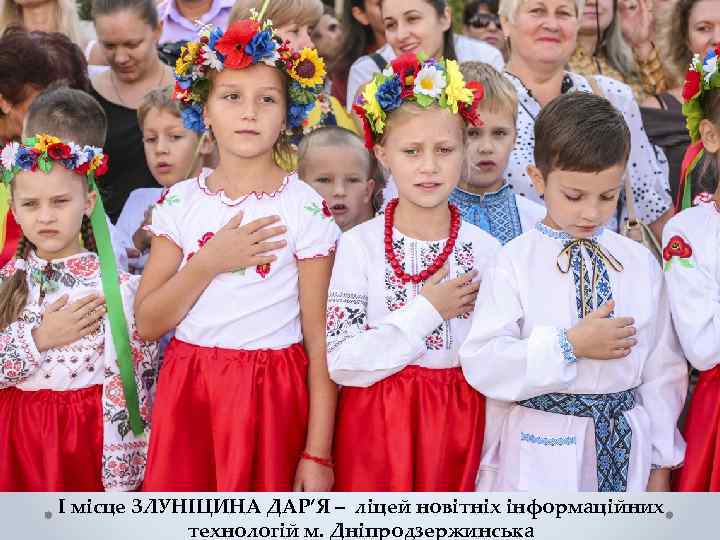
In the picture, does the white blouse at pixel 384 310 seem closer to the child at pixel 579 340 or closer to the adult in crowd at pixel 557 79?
the child at pixel 579 340

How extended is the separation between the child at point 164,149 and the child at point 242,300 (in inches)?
45.1

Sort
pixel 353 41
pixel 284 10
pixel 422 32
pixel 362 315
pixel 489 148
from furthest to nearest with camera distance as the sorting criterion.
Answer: pixel 353 41, pixel 422 32, pixel 284 10, pixel 489 148, pixel 362 315

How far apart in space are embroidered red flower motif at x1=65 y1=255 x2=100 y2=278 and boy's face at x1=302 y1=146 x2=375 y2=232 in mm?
985

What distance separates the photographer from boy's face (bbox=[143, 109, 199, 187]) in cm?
473

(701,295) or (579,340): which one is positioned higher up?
(701,295)

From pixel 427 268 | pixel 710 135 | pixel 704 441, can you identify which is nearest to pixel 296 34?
pixel 427 268

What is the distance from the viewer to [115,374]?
3658 millimetres

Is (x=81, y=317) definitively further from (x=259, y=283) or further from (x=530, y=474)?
Result: (x=530, y=474)

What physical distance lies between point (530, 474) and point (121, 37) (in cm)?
311

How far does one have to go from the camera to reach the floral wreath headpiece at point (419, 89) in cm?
344

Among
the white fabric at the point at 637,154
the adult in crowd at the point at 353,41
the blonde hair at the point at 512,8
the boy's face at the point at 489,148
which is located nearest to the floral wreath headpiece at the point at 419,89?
the boy's face at the point at 489,148

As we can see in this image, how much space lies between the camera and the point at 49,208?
3.72 m

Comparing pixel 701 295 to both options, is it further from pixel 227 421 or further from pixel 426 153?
pixel 227 421

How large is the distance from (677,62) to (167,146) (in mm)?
2719
